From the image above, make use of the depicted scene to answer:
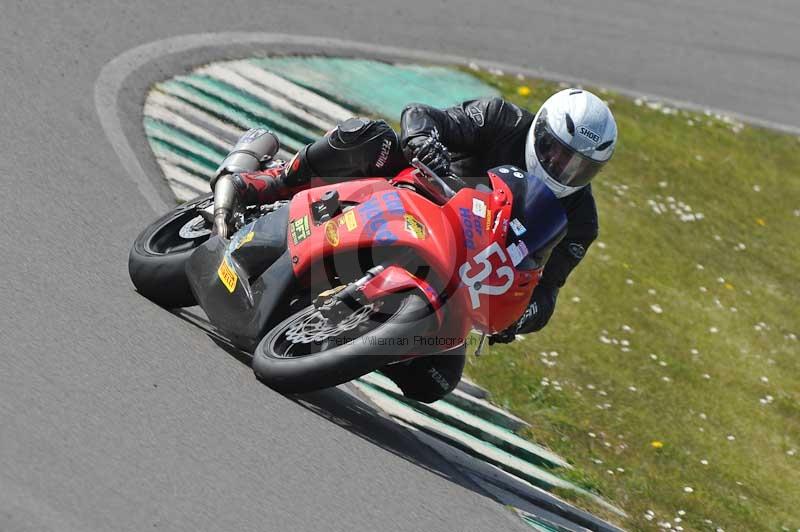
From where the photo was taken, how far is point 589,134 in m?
6.18

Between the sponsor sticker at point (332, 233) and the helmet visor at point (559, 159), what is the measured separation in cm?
114

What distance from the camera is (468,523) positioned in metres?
5.36

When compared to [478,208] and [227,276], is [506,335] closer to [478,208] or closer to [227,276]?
[478,208]

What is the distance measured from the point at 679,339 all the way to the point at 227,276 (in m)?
4.89

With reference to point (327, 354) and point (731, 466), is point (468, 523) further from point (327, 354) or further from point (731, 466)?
point (731, 466)

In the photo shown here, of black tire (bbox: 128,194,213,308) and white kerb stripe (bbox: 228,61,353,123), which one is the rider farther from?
white kerb stripe (bbox: 228,61,353,123)

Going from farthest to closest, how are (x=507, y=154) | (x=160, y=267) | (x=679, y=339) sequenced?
1. (x=679, y=339)
2. (x=507, y=154)
3. (x=160, y=267)

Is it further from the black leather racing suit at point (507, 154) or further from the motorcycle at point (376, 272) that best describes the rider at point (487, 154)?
the motorcycle at point (376, 272)

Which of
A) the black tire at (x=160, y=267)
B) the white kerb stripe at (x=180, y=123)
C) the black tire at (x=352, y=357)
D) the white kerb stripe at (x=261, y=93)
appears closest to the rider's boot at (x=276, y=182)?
the black tire at (x=160, y=267)

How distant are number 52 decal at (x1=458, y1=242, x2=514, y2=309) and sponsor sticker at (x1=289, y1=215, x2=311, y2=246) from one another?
0.82 meters

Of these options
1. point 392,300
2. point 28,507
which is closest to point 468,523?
point 392,300

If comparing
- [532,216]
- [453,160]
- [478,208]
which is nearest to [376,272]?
[478,208]

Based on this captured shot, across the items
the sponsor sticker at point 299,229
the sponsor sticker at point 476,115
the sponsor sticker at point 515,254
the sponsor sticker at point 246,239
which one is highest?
the sponsor sticker at point 299,229

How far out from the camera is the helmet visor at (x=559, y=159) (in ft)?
20.4
